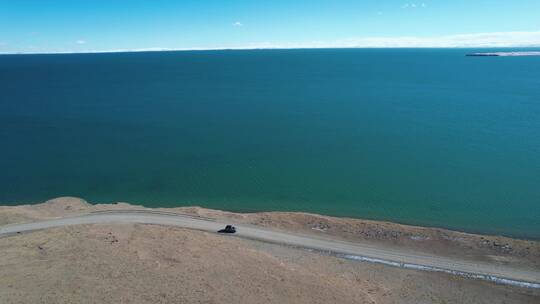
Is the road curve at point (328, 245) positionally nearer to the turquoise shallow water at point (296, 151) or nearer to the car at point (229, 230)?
the car at point (229, 230)

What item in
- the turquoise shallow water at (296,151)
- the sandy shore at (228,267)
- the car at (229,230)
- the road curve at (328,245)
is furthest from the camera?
the turquoise shallow water at (296,151)

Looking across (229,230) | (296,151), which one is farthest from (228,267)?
(296,151)

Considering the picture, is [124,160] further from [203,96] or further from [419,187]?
[203,96]

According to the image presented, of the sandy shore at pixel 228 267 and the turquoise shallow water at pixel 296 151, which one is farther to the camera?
the turquoise shallow water at pixel 296 151

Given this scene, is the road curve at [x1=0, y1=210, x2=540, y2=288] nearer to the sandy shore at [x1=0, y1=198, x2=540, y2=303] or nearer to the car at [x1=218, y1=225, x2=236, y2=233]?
the car at [x1=218, y1=225, x2=236, y2=233]

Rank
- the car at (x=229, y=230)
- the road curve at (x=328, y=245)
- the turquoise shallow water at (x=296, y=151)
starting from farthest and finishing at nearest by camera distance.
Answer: the turquoise shallow water at (x=296, y=151) < the car at (x=229, y=230) < the road curve at (x=328, y=245)

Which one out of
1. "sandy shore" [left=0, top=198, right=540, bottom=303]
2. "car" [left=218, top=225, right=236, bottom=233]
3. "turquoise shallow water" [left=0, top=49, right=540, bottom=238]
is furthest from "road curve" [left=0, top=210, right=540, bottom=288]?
"turquoise shallow water" [left=0, top=49, right=540, bottom=238]

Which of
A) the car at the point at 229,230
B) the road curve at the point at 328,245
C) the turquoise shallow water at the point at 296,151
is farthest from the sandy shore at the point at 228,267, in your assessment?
the turquoise shallow water at the point at 296,151

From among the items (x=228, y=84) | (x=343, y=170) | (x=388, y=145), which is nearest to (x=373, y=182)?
(x=343, y=170)
